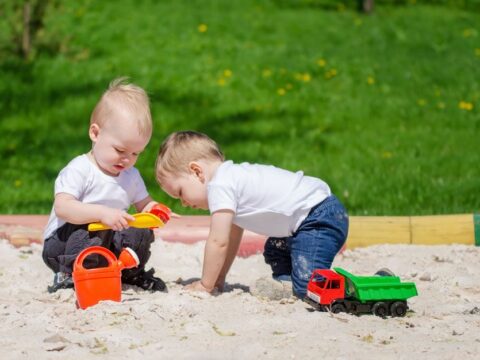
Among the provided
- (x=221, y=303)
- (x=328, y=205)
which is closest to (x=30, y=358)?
(x=221, y=303)

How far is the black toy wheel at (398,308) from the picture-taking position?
11.8ft

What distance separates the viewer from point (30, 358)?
2.94m

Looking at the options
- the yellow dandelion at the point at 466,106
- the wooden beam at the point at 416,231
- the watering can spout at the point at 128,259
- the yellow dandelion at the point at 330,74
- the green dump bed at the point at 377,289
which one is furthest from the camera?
the yellow dandelion at the point at 330,74

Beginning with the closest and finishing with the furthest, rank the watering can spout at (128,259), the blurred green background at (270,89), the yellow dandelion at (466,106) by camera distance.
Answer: the watering can spout at (128,259) → the blurred green background at (270,89) → the yellow dandelion at (466,106)

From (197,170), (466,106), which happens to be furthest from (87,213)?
(466,106)

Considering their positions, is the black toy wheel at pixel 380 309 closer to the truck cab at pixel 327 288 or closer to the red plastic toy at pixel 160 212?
the truck cab at pixel 327 288

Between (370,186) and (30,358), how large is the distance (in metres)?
3.68

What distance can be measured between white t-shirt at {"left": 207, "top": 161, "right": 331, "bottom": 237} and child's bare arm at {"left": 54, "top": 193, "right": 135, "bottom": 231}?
40cm

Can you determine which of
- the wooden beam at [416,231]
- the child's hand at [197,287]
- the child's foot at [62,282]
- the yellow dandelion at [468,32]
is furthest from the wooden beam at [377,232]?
the yellow dandelion at [468,32]

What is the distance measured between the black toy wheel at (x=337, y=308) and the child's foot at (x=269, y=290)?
0.37m

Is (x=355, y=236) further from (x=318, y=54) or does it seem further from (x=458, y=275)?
(x=318, y=54)

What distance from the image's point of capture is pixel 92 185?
3900 millimetres

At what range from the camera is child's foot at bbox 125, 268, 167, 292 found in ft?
13.3

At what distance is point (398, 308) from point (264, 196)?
763mm
